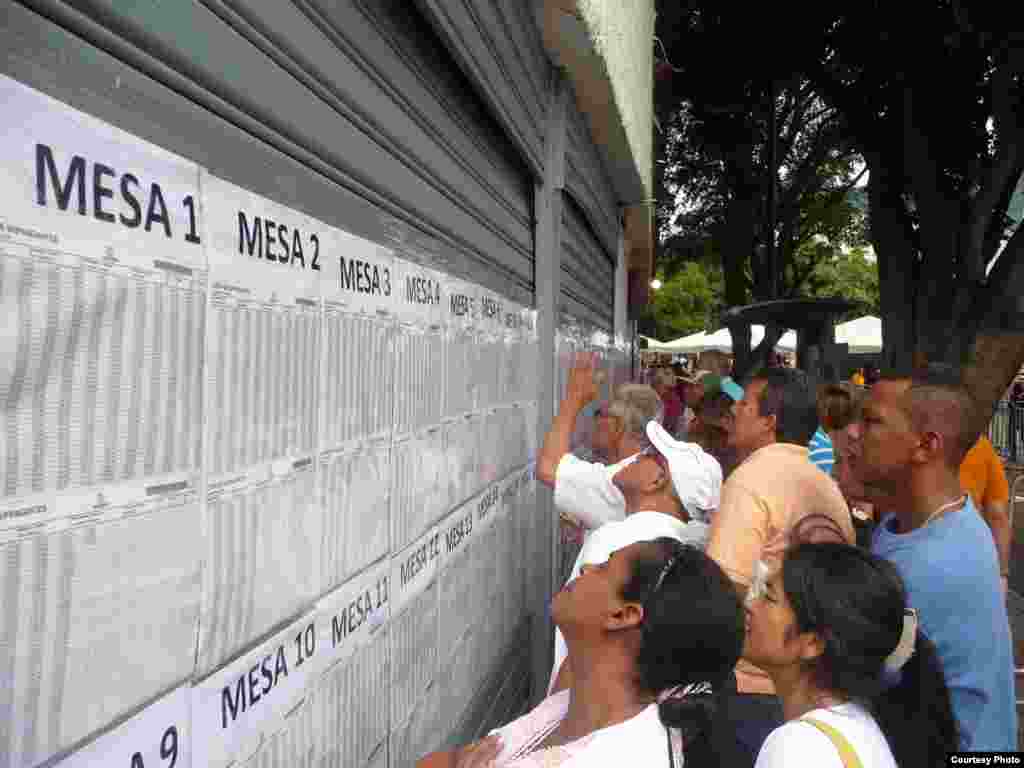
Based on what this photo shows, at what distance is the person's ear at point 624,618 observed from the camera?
202 centimetres

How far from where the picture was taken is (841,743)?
1.86 metres

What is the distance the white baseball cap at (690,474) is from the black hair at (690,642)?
1.16 metres

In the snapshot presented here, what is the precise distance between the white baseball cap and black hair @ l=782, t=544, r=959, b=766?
0.95 metres

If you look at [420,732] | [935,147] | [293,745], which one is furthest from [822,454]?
[935,147]

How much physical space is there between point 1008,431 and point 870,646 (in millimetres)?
17935

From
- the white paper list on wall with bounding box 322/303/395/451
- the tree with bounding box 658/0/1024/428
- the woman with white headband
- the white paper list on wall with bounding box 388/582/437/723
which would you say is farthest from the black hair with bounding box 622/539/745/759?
the tree with bounding box 658/0/1024/428

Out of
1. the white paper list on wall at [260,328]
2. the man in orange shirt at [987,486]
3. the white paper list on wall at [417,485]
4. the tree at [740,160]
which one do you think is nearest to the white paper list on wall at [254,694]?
the white paper list on wall at [260,328]

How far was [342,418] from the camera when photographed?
5.22ft

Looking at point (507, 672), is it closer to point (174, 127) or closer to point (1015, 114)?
point (174, 127)

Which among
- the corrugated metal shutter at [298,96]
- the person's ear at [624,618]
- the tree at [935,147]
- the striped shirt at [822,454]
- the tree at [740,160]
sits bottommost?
the person's ear at [624,618]

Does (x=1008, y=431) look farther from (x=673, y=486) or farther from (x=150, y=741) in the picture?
(x=150, y=741)

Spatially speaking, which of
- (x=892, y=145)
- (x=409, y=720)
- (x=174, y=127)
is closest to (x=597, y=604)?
(x=409, y=720)

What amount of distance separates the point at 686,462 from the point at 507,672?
1.04 meters

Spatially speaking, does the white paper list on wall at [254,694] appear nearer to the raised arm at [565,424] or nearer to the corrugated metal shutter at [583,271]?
the raised arm at [565,424]
